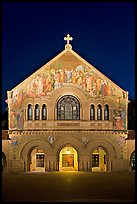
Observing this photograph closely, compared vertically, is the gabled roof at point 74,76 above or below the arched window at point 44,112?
above

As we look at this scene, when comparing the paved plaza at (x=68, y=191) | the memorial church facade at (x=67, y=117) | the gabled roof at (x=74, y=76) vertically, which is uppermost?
the gabled roof at (x=74, y=76)

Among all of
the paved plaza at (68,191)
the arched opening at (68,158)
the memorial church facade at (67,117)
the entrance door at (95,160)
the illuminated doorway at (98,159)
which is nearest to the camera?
the paved plaza at (68,191)

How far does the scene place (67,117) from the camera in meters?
36.4

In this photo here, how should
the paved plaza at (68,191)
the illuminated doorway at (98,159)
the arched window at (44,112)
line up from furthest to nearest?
the illuminated doorway at (98,159), the arched window at (44,112), the paved plaza at (68,191)

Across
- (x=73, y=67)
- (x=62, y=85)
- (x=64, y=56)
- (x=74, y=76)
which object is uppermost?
(x=64, y=56)

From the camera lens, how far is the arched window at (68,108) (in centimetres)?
3641

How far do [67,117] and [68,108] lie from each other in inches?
33.2

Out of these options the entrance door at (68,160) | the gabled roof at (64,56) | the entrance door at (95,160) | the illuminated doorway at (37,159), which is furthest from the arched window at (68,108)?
the entrance door at (68,160)

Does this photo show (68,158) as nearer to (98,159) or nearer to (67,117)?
(98,159)

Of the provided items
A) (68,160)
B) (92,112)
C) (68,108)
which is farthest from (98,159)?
(68,108)

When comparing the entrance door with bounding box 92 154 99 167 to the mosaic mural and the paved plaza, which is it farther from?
the paved plaza

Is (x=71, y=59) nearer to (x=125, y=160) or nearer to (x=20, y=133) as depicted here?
(x=20, y=133)

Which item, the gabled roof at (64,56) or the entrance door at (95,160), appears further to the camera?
the entrance door at (95,160)

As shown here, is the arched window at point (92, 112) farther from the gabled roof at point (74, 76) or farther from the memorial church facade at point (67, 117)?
the gabled roof at point (74, 76)
